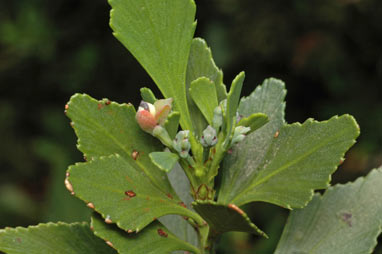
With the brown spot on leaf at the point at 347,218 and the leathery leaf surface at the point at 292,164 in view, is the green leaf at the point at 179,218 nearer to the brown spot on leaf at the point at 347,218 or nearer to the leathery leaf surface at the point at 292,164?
the leathery leaf surface at the point at 292,164

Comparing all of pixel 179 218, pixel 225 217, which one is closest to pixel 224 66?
pixel 179 218

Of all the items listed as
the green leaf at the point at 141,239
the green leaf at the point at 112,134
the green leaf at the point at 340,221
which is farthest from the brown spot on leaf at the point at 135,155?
the green leaf at the point at 340,221

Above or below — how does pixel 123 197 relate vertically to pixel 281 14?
below

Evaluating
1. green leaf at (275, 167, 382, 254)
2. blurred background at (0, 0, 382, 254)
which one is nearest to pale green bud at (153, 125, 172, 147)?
green leaf at (275, 167, 382, 254)

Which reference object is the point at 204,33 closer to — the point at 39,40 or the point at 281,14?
the point at 281,14

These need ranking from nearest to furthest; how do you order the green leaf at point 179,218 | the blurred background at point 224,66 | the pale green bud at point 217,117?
the pale green bud at point 217,117, the green leaf at point 179,218, the blurred background at point 224,66

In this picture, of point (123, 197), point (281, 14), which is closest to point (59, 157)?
point (281, 14)
